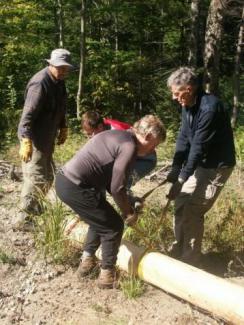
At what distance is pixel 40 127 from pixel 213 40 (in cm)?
734

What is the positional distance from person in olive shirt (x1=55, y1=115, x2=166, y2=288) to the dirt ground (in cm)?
27

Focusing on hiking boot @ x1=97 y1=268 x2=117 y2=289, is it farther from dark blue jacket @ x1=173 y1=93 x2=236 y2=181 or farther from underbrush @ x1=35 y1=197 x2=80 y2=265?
dark blue jacket @ x1=173 y1=93 x2=236 y2=181

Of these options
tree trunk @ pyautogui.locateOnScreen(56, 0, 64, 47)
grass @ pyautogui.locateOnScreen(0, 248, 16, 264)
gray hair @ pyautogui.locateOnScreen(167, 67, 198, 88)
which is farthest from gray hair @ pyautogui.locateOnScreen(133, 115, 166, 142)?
tree trunk @ pyautogui.locateOnScreen(56, 0, 64, 47)

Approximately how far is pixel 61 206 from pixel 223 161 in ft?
5.21

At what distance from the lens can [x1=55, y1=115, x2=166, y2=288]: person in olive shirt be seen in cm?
371

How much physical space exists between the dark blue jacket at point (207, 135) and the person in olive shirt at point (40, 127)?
4.79 feet

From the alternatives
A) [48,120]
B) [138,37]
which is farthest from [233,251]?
[138,37]

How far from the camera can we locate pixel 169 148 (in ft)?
33.8

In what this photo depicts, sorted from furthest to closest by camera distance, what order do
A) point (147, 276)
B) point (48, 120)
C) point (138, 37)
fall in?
point (138, 37), point (48, 120), point (147, 276)

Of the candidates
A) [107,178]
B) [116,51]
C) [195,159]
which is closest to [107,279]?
[107,178]

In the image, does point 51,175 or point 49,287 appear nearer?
point 49,287

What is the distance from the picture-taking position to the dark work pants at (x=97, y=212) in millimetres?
4012

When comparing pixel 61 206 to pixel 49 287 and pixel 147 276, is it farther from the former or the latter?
pixel 147 276

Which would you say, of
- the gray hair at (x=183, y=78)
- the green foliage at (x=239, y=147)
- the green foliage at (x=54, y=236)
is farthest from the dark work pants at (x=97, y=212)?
the green foliage at (x=239, y=147)
